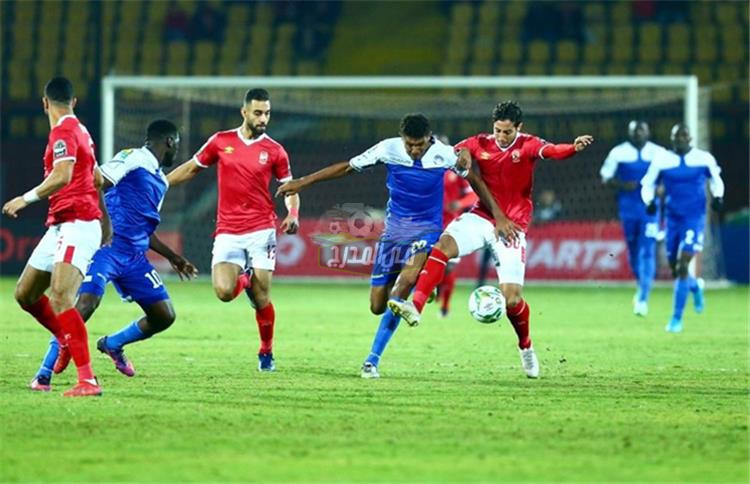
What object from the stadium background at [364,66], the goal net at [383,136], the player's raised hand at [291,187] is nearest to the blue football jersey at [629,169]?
the goal net at [383,136]

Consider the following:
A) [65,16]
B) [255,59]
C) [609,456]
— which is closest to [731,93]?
[255,59]

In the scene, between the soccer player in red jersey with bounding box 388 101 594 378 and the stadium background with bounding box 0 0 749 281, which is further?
the stadium background with bounding box 0 0 749 281

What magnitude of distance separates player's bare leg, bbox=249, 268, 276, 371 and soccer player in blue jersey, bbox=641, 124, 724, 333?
6.79 metres

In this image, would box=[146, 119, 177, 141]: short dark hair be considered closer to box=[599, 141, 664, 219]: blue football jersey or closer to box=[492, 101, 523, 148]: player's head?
box=[492, 101, 523, 148]: player's head

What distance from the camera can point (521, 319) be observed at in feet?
38.3

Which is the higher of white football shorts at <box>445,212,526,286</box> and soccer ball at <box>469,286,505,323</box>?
white football shorts at <box>445,212,526,286</box>

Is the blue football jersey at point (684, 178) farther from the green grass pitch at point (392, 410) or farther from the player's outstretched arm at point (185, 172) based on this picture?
the player's outstretched arm at point (185, 172)

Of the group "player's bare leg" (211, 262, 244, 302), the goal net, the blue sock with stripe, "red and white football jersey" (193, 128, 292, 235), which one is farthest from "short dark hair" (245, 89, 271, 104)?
the goal net

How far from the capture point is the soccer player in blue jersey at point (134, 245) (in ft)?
36.9

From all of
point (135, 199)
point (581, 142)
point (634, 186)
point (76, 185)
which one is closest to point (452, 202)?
point (634, 186)

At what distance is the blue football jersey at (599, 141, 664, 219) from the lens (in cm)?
2005

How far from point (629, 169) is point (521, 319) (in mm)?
8872

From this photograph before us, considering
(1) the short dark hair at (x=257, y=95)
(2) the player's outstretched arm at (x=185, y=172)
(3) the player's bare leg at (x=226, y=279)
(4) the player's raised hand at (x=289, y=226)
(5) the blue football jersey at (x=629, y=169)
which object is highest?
(5) the blue football jersey at (x=629, y=169)

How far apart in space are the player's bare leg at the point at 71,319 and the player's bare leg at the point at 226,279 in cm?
221
